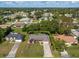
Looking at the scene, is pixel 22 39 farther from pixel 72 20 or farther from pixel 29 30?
pixel 72 20

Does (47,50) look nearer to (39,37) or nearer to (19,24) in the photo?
(39,37)

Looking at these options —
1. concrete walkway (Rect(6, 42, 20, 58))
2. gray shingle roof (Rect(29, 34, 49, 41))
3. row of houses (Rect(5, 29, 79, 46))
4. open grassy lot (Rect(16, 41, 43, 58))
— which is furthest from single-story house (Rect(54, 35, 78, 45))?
concrete walkway (Rect(6, 42, 20, 58))

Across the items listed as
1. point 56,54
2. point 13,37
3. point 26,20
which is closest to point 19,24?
point 26,20

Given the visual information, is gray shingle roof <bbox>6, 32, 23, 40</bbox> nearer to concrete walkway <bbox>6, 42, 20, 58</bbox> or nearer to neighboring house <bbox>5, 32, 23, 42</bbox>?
neighboring house <bbox>5, 32, 23, 42</bbox>

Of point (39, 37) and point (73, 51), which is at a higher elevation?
point (39, 37)

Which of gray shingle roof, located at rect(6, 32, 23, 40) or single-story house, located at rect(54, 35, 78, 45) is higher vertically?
gray shingle roof, located at rect(6, 32, 23, 40)
